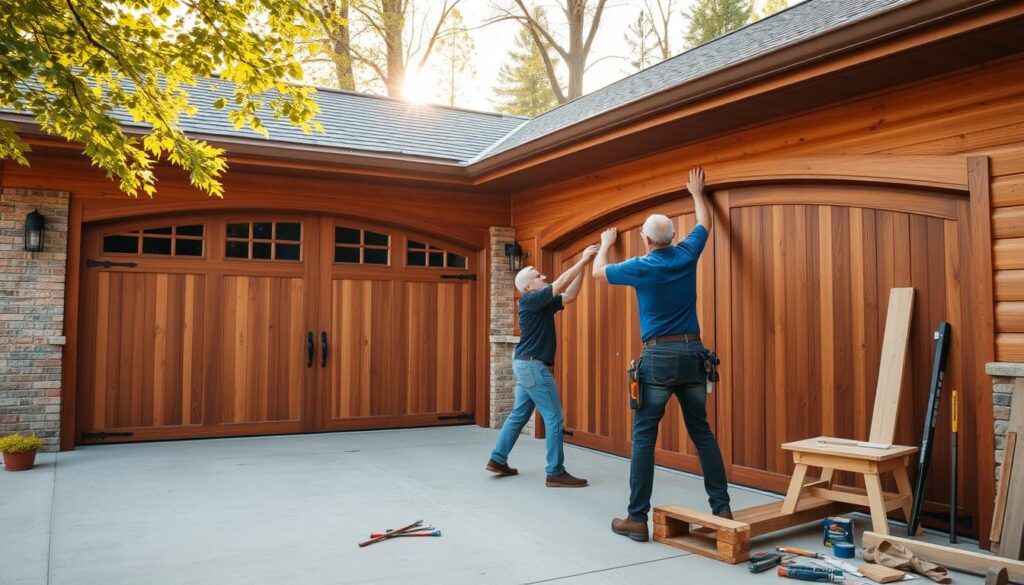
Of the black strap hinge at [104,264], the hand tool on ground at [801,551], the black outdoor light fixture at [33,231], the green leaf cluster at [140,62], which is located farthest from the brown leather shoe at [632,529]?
the black outdoor light fixture at [33,231]

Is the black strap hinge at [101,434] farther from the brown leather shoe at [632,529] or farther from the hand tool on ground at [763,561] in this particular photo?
the hand tool on ground at [763,561]

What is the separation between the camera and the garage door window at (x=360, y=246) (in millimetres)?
8148

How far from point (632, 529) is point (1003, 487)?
187cm

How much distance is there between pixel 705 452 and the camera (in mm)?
4145

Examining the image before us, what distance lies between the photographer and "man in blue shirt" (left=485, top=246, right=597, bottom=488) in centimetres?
549

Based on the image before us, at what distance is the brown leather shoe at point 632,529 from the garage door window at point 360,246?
4.88 meters

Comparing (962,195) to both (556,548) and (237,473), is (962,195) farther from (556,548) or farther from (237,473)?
(237,473)

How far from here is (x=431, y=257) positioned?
8609 millimetres

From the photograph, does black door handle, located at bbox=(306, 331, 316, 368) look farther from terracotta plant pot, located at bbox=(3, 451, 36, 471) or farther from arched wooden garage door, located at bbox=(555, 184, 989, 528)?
arched wooden garage door, located at bbox=(555, 184, 989, 528)

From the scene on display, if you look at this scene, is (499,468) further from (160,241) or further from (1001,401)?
(160,241)

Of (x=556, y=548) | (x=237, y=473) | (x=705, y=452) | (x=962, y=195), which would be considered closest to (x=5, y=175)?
(x=237, y=473)

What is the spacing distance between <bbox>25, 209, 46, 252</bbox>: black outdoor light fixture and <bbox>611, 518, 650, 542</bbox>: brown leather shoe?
5701mm

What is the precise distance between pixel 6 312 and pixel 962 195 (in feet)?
24.7

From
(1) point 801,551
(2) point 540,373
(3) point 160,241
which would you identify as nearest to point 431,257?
(3) point 160,241
